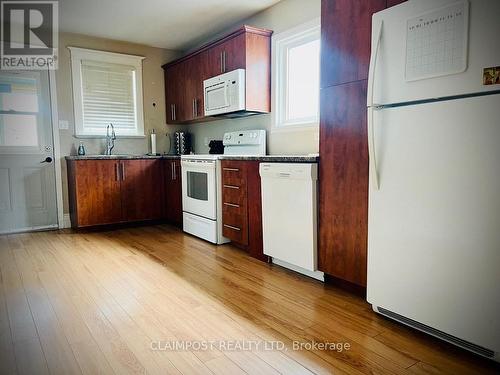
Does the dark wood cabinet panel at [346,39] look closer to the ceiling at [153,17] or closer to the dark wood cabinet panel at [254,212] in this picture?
the dark wood cabinet panel at [254,212]

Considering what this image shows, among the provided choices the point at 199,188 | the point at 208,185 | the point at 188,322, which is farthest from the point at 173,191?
the point at 188,322

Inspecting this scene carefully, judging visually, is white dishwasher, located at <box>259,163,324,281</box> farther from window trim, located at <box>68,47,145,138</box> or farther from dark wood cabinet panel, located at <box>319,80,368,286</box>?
window trim, located at <box>68,47,145,138</box>

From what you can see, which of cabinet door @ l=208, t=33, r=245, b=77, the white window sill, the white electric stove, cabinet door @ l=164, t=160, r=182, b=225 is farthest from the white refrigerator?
cabinet door @ l=164, t=160, r=182, b=225

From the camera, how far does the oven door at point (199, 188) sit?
342cm

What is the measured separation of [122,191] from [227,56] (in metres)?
2.05

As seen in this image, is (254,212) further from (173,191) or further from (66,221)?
(66,221)

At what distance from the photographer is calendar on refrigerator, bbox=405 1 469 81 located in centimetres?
148

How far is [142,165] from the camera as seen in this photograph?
4.43 meters

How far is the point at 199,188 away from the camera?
3.65 metres

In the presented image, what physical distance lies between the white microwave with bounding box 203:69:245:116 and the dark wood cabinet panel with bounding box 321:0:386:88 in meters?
1.37

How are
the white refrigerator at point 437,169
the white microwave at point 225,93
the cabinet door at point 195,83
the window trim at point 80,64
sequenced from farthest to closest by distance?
1. the window trim at point 80,64
2. the cabinet door at point 195,83
3. the white microwave at point 225,93
4. the white refrigerator at point 437,169

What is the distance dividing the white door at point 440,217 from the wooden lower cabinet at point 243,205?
121cm

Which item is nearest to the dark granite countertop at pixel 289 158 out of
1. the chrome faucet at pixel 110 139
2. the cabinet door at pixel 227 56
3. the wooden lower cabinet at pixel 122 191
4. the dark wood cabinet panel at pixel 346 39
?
the dark wood cabinet panel at pixel 346 39

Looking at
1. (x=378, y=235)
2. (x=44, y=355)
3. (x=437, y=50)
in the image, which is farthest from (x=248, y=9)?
(x=44, y=355)
